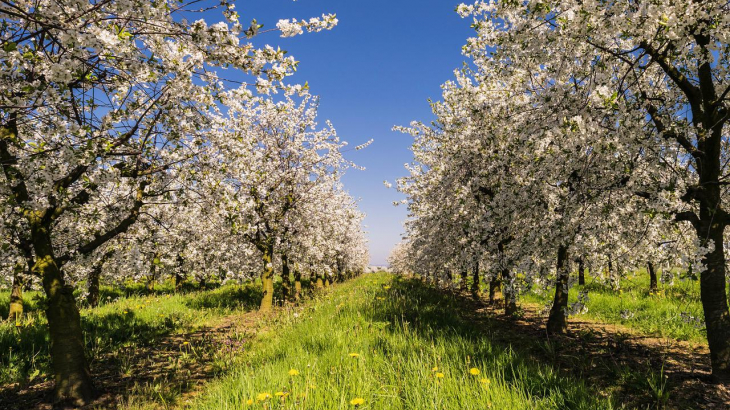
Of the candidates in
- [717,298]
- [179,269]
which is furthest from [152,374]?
[179,269]

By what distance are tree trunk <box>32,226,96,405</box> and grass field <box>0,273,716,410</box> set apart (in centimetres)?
64

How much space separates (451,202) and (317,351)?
7705mm

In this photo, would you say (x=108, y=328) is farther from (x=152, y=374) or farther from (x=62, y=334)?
(x=62, y=334)

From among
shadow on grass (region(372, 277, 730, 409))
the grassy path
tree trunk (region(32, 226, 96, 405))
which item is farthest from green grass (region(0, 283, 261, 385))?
shadow on grass (region(372, 277, 730, 409))

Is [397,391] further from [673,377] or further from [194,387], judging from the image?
[673,377]

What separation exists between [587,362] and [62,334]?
32.8 feet

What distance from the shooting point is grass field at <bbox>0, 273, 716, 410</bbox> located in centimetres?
388

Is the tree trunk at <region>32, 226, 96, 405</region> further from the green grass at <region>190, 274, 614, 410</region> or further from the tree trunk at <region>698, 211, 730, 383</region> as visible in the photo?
the tree trunk at <region>698, 211, 730, 383</region>

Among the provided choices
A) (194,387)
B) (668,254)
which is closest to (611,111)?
(668,254)

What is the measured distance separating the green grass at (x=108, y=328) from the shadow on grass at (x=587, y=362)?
22.9ft

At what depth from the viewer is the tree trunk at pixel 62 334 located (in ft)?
18.5

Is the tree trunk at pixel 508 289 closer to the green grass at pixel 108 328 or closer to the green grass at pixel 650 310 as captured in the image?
the green grass at pixel 650 310

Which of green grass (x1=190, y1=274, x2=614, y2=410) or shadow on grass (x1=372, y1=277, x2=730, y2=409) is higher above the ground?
green grass (x1=190, y1=274, x2=614, y2=410)

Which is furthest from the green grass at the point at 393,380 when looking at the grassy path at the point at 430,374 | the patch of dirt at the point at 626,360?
the patch of dirt at the point at 626,360
